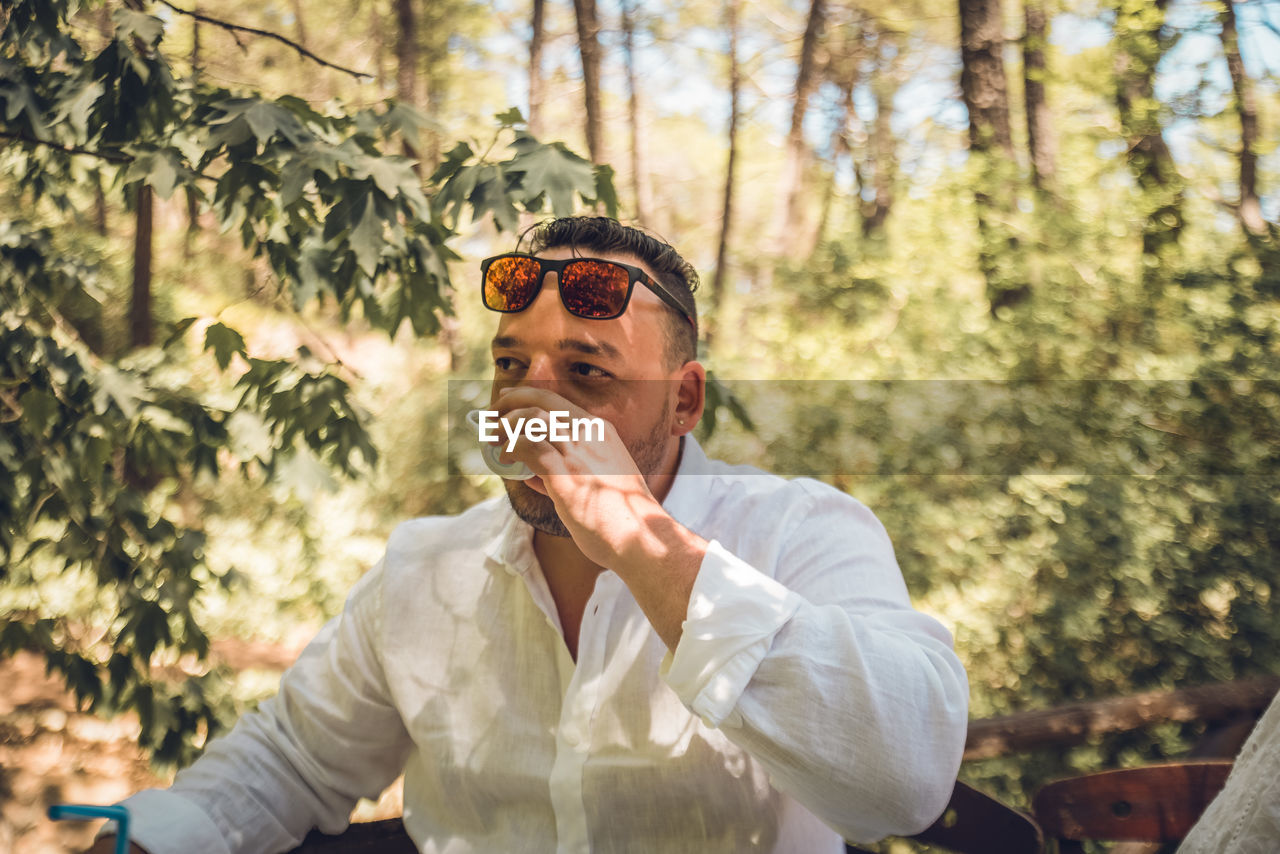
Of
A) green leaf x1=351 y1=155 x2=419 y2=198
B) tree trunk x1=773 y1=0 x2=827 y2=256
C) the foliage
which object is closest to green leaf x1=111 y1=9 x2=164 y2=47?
the foliage

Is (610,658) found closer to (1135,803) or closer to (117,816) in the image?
(117,816)

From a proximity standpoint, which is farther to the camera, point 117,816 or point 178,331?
point 178,331

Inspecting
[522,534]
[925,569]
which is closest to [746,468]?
[522,534]

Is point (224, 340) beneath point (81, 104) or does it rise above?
beneath

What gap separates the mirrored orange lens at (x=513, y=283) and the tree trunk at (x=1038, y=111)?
5.37 metres

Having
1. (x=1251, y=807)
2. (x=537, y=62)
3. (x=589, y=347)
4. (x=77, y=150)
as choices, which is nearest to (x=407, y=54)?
(x=537, y=62)

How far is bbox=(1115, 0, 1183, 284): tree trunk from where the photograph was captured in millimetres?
5043

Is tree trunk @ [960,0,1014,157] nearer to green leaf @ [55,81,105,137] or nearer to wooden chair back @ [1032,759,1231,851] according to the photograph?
wooden chair back @ [1032,759,1231,851]

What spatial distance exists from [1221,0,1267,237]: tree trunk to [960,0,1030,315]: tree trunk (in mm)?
1245

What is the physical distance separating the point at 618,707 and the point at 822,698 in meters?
0.49

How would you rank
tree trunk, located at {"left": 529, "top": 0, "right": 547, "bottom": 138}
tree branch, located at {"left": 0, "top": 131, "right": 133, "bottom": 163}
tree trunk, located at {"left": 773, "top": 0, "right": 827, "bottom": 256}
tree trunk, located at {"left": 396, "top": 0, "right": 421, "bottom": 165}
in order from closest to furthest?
tree branch, located at {"left": 0, "top": 131, "right": 133, "bottom": 163} → tree trunk, located at {"left": 396, "top": 0, "right": 421, "bottom": 165} → tree trunk, located at {"left": 529, "top": 0, "right": 547, "bottom": 138} → tree trunk, located at {"left": 773, "top": 0, "right": 827, "bottom": 256}

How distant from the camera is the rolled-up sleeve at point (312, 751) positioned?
157 centimetres

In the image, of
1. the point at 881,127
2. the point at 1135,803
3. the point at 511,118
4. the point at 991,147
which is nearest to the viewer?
the point at 1135,803

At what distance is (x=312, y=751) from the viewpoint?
5.47 feet
